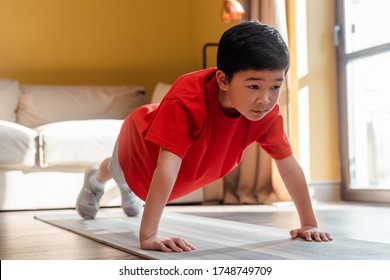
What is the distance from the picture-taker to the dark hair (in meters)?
1.23

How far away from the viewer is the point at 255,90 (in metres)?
1.26

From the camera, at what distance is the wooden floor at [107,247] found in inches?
53.6

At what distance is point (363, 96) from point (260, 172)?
0.69 meters

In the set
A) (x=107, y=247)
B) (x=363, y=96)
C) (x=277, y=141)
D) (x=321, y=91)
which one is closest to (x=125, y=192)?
(x=107, y=247)

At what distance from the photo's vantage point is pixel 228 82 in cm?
133

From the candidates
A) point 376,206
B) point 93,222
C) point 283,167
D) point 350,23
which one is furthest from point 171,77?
point 283,167

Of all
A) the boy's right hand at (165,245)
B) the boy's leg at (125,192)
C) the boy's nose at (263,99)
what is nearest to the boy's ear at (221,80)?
the boy's nose at (263,99)

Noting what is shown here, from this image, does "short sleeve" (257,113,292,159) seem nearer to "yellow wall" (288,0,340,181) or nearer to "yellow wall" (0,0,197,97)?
"yellow wall" (288,0,340,181)

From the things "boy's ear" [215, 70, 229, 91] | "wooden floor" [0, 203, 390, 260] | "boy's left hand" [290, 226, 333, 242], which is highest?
"boy's ear" [215, 70, 229, 91]

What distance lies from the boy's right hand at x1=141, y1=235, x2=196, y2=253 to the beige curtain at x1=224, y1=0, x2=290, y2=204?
1.82 meters

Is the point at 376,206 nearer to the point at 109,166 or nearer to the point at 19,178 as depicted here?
the point at 109,166

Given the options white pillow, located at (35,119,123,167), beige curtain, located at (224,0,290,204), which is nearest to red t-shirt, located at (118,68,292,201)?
white pillow, located at (35,119,123,167)

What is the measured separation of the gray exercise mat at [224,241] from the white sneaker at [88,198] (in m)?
0.04
